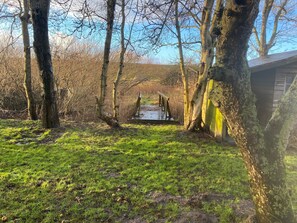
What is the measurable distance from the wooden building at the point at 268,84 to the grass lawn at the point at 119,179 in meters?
0.79

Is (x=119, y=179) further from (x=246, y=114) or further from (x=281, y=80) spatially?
(x=281, y=80)

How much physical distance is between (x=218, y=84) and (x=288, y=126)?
66cm

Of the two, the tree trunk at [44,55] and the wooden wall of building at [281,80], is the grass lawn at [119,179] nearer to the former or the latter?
the tree trunk at [44,55]

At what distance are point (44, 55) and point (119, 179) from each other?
3.76m

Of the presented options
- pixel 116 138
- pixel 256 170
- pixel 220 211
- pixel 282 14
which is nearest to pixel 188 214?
pixel 220 211

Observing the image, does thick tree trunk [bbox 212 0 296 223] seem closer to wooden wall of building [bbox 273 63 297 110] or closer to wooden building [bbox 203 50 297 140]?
wooden building [bbox 203 50 297 140]

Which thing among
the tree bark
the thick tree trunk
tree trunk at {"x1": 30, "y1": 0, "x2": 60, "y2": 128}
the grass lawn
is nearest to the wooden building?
the tree bark

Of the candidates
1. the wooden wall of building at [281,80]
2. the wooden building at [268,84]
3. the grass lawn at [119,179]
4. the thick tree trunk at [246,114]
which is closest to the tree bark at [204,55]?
the wooden building at [268,84]

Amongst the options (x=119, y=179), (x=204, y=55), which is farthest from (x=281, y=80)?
(x=119, y=179)

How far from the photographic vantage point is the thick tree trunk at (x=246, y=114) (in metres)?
1.84

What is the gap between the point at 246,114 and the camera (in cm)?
192

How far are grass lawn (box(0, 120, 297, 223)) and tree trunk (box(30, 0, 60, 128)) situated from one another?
0.62 meters

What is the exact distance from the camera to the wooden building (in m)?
5.74

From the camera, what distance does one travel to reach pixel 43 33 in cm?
535
